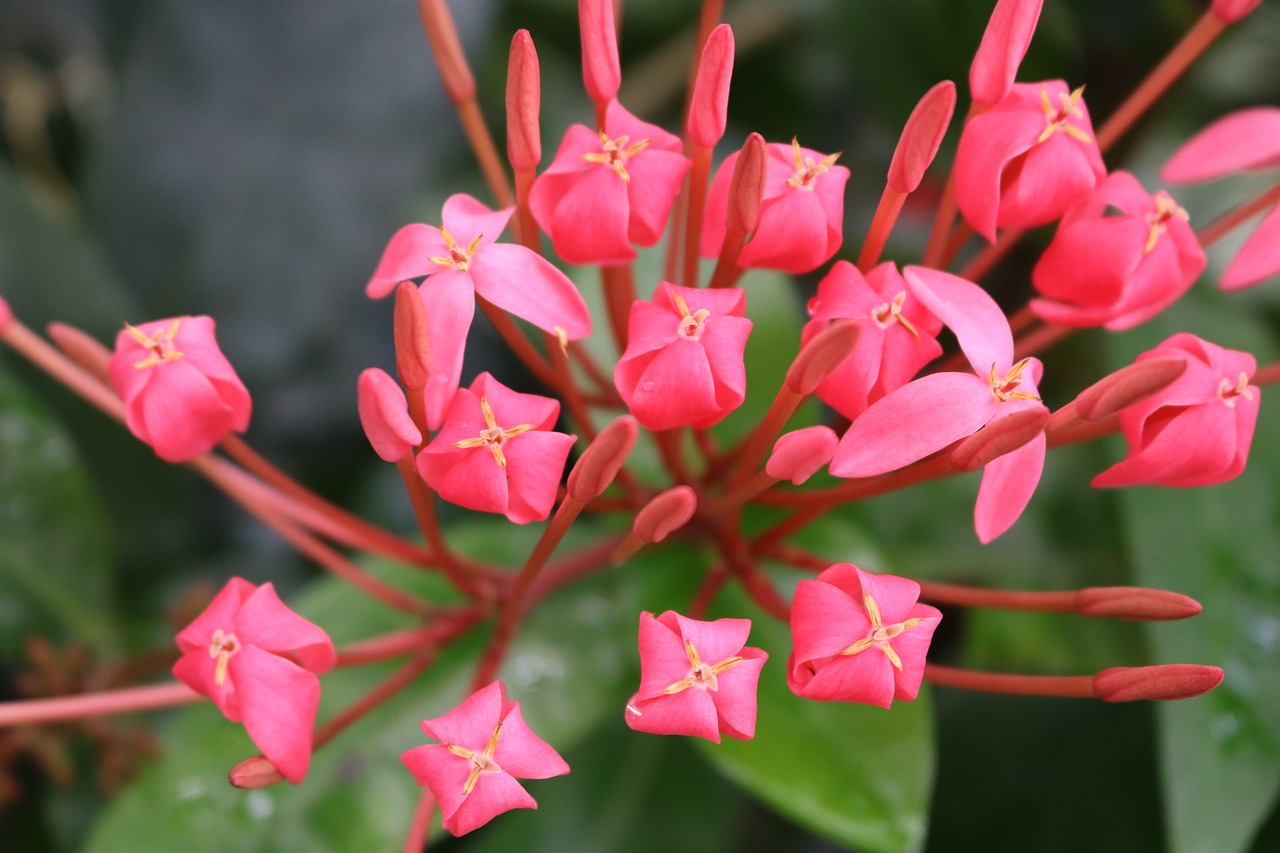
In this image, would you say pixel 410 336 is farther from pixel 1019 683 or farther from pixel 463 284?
pixel 1019 683

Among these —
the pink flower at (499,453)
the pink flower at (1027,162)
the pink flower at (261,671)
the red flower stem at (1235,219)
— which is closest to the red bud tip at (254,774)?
the pink flower at (261,671)

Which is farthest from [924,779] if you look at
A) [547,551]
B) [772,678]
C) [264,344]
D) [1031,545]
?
[264,344]

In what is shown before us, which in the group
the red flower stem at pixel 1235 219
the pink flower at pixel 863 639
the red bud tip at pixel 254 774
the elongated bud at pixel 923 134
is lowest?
the red bud tip at pixel 254 774

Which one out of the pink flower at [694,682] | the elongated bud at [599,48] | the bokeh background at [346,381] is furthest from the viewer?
the bokeh background at [346,381]

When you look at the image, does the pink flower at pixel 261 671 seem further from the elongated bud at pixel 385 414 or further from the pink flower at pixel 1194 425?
the pink flower at pixel 1194 425

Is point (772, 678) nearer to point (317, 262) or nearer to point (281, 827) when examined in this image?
point (281, 827)

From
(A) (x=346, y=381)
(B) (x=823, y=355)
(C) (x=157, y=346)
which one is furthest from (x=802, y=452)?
(A) (x=346, y=381)
